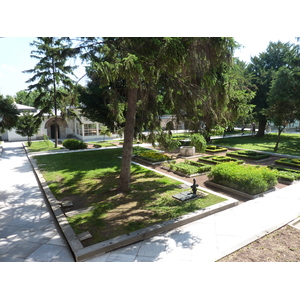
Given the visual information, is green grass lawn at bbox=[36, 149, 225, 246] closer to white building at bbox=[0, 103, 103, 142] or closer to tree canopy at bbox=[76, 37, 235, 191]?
tree canopy at bbox=[76, 37, 235, 191]

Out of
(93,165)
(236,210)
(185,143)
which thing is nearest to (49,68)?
(93,165)

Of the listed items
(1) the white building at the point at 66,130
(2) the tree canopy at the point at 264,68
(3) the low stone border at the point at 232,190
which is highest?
(2) the tree canopy at the point at 264,68

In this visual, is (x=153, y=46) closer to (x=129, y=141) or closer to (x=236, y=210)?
(x=129, y=141)

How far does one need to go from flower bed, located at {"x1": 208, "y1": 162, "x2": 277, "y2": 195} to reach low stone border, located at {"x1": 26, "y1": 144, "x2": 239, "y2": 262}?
1134 mm

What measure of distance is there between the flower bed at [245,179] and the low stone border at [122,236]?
3.72 feet

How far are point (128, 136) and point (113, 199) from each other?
234 centimetres

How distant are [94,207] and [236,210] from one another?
464 cm

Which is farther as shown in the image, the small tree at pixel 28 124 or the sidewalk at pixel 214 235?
the small tree at pixel 28 124

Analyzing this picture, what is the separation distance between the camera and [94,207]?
7012mm

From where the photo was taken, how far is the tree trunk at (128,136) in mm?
7519

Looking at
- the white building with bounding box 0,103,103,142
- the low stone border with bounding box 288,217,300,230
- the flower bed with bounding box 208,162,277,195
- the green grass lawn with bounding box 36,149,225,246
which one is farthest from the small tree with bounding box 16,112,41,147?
the low stone border with bounding box 288,217,300,230

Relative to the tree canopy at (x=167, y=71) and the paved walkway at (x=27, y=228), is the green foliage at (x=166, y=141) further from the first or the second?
the paved walkway at (x=27, y=228)

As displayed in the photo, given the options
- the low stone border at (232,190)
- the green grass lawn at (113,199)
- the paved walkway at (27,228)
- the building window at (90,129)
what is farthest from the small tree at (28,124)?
the low stone border at (232,190)

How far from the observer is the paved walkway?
4.63 metres
